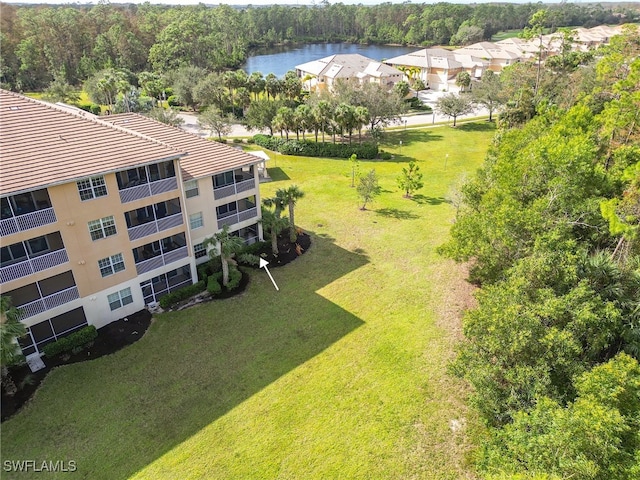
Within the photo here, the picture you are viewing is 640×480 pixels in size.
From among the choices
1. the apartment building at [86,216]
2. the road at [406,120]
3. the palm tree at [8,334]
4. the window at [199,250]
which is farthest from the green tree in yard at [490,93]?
the palm tree at [8,334]

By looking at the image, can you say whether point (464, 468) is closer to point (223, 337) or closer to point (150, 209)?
point (223, 337)

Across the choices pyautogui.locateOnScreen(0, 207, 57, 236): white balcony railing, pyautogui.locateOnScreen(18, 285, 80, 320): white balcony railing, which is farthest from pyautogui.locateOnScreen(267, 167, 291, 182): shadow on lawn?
pyautogui.locateOnScreen(0, 207, 57, 236): white balcony railing

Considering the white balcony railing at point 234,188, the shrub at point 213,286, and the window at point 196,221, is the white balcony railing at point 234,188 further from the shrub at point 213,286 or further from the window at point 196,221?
the shrub at point 213,286

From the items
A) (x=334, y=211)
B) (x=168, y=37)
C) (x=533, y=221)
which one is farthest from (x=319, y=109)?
(x=168, y=37)

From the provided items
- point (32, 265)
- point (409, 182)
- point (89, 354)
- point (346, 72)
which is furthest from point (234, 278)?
point (346, 72)

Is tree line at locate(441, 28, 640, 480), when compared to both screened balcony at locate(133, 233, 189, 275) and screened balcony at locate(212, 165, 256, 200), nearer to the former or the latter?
screened balcony at locate(212, 165, 256, 200)
